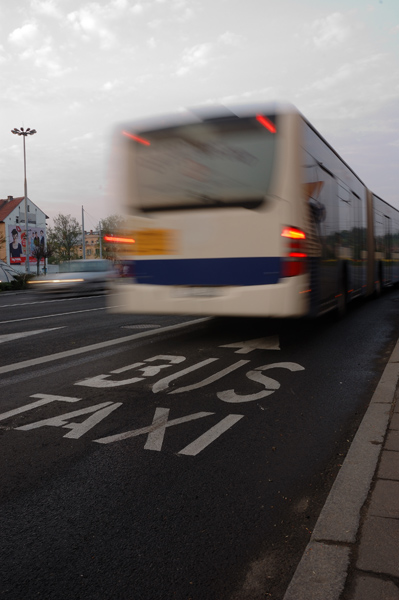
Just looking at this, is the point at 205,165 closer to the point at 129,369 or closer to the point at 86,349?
the point at 129,369

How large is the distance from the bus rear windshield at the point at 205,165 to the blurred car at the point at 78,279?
41.8ft

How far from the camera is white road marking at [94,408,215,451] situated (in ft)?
12.9

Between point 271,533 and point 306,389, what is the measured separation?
2858 mm

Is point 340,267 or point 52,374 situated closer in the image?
point 52,374

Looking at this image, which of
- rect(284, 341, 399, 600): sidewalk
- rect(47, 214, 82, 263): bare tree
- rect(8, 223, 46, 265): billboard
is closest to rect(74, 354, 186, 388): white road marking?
rect(284, 341, 399, 600): sidewalk

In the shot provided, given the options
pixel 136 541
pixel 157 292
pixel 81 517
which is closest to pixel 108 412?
pixel 81 517

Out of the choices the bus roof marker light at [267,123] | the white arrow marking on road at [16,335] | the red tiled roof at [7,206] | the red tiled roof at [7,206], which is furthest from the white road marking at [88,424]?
the red tiled roof at [7,206]

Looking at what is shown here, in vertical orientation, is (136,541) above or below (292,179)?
below

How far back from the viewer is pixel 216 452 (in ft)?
12.3

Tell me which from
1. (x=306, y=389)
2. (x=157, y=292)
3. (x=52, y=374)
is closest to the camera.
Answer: (x=306, y=389)

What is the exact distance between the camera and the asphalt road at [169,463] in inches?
93.9

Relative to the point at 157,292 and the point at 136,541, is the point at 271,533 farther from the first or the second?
the point at 157,292

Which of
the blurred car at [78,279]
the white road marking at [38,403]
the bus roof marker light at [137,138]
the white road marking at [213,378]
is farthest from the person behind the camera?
the blurred car at [78,279]

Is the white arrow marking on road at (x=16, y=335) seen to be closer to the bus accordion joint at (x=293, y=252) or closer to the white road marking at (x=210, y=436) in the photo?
the bus accordion joint at (x=293, y=252)
